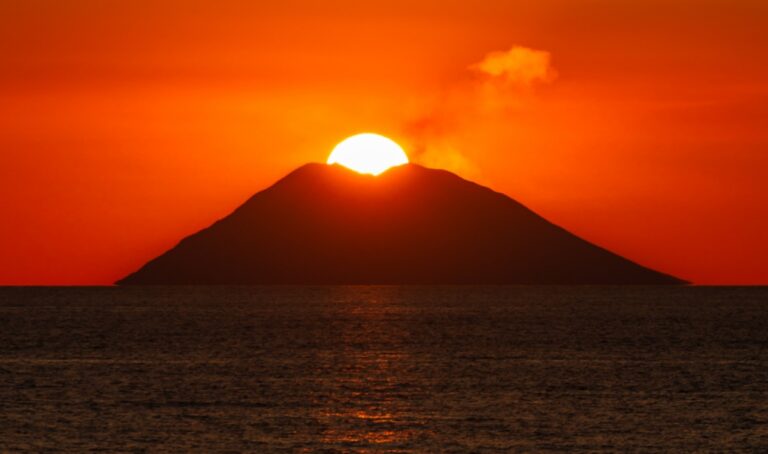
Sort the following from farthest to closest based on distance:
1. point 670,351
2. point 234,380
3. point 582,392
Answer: point 670,351, point 234,380, point 582,392

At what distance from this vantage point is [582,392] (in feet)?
259

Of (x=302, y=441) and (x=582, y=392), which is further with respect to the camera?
(x=582, y=392)

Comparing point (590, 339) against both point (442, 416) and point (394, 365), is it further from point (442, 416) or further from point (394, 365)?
point (442, 416)

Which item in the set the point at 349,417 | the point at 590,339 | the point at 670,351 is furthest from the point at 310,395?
the point at 590,339

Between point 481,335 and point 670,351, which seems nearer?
point 670,351

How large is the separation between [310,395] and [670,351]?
5304 cm

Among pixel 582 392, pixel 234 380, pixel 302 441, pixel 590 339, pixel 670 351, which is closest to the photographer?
pixel 302 441

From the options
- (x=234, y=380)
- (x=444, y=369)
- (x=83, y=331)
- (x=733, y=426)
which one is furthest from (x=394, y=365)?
(x=83, y=331)

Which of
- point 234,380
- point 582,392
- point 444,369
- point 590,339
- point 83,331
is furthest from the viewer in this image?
point 83,331

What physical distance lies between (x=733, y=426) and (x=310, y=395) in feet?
80.2

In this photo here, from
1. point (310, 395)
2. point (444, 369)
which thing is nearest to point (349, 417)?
point (310, 395)

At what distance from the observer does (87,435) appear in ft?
194

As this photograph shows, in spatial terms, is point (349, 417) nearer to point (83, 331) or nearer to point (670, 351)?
point (670, 351)

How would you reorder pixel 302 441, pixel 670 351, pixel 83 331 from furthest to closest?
1. pixel 83 331
2. pixel 670 351
3. pixel 302 441
